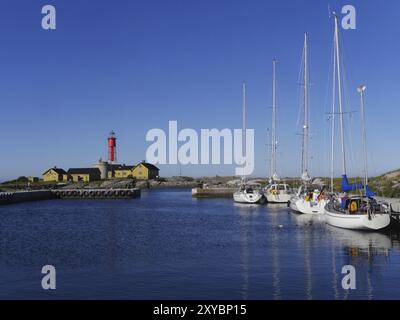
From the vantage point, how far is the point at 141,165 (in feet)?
621

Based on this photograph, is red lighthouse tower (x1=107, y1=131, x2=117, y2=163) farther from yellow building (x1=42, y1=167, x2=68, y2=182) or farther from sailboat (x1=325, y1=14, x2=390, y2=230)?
sailboat (x1=325, y1=14, x2=390, y2=230)

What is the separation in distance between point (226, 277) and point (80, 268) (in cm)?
877

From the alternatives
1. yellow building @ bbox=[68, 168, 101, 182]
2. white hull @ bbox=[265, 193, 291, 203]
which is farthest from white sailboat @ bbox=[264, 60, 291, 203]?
yellow building @ bbox=[68, 168, 101, 182]

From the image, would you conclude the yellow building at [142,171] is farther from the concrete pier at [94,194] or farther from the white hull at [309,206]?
the white hull at [309,206]

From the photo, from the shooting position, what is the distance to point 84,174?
561 ft

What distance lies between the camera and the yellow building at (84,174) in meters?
170

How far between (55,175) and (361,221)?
494 ft

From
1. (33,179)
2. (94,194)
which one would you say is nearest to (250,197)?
(94,194)

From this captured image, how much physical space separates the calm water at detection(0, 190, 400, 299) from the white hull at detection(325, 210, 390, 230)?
76cm

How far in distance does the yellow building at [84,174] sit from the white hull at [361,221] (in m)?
138

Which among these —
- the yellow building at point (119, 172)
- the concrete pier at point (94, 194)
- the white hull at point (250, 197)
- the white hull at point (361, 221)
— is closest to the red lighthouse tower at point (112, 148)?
the yellow building at point (119, 172)
